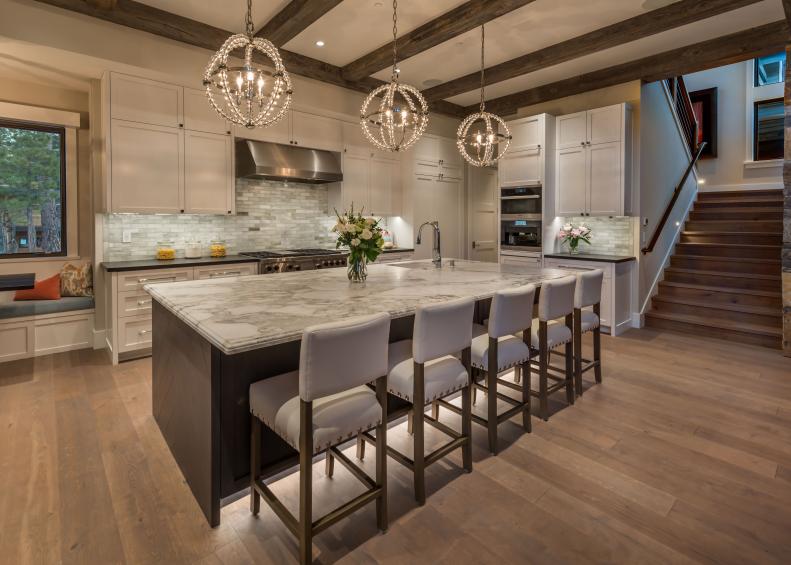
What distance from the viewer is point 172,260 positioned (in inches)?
181

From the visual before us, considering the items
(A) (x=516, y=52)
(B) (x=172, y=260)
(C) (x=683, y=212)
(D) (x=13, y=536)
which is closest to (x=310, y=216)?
(B) (x=172, y=260)

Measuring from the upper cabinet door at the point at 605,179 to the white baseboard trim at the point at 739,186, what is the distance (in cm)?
405

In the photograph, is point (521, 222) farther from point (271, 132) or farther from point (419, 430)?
point (419, 430)

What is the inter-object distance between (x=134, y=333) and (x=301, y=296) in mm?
2692

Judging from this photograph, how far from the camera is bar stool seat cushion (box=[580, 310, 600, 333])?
3389 mm

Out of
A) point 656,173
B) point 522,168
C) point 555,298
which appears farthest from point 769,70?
point 555,298

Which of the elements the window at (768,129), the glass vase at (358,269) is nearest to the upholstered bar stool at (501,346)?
the glass vase at (358,269)

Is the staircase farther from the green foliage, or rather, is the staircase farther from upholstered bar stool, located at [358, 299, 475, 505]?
the green foliage

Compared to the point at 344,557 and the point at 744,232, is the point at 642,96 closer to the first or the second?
the point at 744,232

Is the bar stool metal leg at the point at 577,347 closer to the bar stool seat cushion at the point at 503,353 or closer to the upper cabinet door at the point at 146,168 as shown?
the bar stool seat cushion at the point at 503,353

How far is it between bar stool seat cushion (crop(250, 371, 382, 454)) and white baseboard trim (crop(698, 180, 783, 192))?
345 inches

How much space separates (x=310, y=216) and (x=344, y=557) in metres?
4.71

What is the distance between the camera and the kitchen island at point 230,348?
6.07ft

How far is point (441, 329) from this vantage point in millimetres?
2082
